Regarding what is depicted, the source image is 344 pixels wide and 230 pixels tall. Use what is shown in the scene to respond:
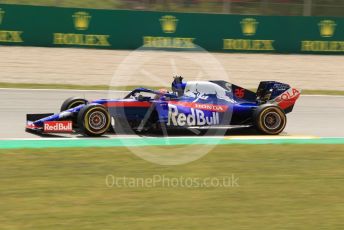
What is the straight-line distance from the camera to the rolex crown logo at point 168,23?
2300 centimetres

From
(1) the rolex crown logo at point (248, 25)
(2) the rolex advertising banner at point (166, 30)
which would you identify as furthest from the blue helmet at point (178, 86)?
(1) the rolex crown logo at point (248, 25)

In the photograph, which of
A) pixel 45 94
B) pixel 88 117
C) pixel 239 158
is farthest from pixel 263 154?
pixel 45 94

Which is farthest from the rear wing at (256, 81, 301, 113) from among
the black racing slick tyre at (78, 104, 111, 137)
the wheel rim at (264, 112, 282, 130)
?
the black racing slick tyre at (78, 104, 111, 137)

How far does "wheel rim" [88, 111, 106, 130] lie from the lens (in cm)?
1017

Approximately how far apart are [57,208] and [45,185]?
0.90 m

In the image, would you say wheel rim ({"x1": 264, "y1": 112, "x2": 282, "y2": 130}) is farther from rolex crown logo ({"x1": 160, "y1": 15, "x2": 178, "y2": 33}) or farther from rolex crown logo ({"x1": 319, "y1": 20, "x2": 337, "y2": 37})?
rolex crown logo ({"x1": 319, "y1": 20, "x2": 337, "y2": 37})

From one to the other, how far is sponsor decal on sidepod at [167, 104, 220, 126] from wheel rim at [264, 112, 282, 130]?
966 millimetres

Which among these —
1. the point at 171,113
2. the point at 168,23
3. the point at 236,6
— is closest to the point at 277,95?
the point at 171,113

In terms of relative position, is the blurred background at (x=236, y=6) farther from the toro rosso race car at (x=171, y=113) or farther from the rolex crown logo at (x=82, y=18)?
the toro rosso race car at (x=171, y=113)

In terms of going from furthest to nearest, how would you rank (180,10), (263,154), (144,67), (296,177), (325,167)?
(180,10)
(144,67)
(263,154)
(325,167)
(296,177)

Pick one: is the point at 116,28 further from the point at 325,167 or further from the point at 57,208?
the point at 57,208

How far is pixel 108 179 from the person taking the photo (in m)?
7.67

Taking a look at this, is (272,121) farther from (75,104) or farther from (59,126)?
(59,126)

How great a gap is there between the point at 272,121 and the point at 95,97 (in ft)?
18.6
